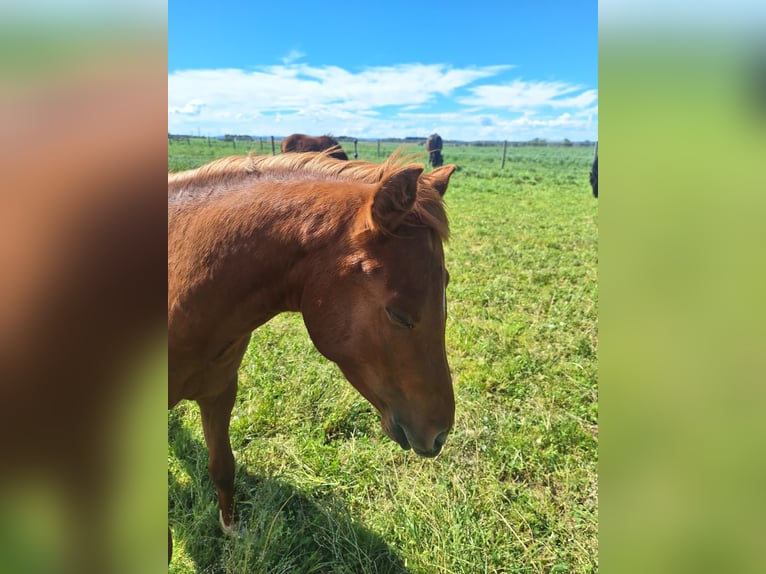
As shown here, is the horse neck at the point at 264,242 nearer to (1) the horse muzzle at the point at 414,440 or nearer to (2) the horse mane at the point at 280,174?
(2) the horse mane at the point at 280,174

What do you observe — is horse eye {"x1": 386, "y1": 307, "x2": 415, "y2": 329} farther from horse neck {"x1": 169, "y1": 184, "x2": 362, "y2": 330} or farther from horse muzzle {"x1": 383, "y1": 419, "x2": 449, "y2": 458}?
horse muzzle {"x1": 383, "y1": 419, "x2": 449, "y2": 458}

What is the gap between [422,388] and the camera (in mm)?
1553

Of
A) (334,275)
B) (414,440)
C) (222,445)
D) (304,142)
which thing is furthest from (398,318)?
(304,142)

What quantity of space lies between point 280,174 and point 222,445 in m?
1.59

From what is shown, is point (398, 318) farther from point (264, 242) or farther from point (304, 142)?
point (304, 142)

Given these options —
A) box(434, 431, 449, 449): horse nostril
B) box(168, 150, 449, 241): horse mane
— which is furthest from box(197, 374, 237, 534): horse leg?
box(434, 431, 449, 449): horse nostril

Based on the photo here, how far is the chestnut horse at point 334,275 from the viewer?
1449 millimetres

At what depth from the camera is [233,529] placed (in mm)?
2514

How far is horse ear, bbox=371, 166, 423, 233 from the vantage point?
4.62ft
